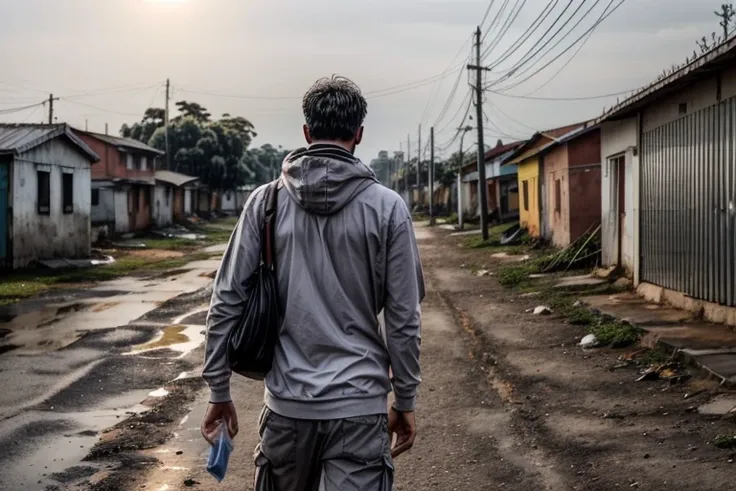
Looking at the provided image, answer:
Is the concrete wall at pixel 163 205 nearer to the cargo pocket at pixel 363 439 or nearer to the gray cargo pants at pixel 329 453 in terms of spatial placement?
the gray cargo pants at pixel 329 453

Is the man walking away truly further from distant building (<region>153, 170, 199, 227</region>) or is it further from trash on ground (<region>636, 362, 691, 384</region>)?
distant building (<region>153, 170, 199, 227</region>)

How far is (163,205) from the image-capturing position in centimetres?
4888

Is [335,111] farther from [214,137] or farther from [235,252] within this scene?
[214,137]

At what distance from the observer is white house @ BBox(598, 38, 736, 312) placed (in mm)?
→ 10031

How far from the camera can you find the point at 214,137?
206ft

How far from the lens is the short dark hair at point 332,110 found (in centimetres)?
302

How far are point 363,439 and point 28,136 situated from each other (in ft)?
77.7

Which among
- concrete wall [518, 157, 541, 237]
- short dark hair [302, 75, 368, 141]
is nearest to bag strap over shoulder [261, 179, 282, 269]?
short dark hair [302, 75, 368, 141]

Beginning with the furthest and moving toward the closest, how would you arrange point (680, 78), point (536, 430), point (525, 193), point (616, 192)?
1. point (525, 193)
2. point (616, 192)
3. point (680, 78)
4. point (536, 430)

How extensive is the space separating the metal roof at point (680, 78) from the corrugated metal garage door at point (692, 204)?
44 centimetres

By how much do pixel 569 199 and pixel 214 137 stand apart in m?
43.1

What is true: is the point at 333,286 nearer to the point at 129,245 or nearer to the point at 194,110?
the point at 129,245

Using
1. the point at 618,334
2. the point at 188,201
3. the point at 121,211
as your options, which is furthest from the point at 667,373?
the point at 188,201

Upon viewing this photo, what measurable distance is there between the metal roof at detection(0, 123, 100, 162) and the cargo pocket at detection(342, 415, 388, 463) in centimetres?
2162
